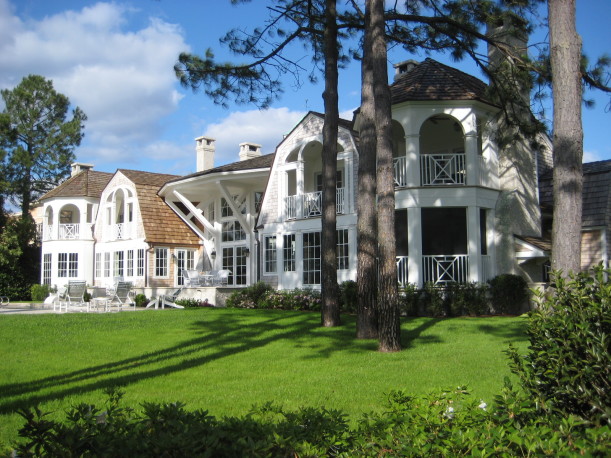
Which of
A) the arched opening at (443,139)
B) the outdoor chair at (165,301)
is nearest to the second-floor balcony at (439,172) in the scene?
the arched opening at (443,139)

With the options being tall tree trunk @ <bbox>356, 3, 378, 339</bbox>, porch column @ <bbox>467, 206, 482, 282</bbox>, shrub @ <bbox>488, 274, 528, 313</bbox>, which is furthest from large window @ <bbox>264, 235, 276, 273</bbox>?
tall tree trunk @ <bbox>356, 3, 378, 339</bbox>

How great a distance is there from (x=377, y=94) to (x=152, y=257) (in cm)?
1952

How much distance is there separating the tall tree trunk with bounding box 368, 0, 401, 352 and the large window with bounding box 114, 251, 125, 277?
22492 millimetres

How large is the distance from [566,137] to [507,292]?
10.7m

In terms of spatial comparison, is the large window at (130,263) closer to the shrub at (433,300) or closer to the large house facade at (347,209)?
the large house facade at (347,209)

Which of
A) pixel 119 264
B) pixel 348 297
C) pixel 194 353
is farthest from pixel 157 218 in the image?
pixel 194 353

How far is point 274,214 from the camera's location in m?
22.4

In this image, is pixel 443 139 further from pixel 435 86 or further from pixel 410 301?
pixel 410 301

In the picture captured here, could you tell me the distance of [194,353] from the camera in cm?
980

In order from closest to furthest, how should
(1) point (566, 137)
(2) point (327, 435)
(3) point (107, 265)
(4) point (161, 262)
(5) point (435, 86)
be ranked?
(2) point (327, 435) < (1) point (566, 137) < (5) point (435, 86) < (4) point (161, 262) < (3) point (107, 265)

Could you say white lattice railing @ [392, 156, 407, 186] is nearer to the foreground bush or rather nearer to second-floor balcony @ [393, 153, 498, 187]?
second-floor balcony @ [393, 153, 498, 187]

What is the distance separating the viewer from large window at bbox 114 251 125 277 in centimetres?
2962

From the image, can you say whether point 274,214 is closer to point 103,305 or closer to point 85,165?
point 103,305

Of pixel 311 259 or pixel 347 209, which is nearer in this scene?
pixel 347 209
